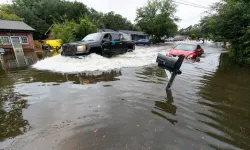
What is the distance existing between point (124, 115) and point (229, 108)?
95.0 inches

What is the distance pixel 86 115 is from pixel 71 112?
38 cm

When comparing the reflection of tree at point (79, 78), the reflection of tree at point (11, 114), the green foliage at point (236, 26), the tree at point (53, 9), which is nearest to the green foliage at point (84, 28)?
the green foliage at point (236, 26)

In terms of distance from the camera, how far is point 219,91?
454cm

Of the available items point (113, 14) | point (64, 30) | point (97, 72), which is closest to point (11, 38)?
point (64, 30)

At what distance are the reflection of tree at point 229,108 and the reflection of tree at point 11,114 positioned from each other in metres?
3.34

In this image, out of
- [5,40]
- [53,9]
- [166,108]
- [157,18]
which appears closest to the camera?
[166,108]

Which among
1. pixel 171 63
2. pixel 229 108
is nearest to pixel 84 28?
pixel 171 63

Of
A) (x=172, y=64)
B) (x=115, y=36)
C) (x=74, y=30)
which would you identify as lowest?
(x=172, y=64)

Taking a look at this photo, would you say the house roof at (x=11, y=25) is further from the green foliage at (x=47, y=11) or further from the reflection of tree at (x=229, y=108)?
the reflection of tree at (x=229, y=108)

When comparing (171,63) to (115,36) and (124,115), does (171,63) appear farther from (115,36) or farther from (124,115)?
(115,36)

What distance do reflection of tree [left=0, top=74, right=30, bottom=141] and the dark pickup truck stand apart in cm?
385

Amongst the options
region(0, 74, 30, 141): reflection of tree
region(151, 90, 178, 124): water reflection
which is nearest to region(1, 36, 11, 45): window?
region(0, 74, 30, 141): reflection of tree

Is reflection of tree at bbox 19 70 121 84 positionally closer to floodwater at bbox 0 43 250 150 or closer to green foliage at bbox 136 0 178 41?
floodwater at bbox 0 43 250 150

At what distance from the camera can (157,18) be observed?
126 feet
